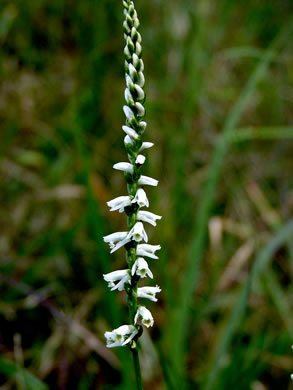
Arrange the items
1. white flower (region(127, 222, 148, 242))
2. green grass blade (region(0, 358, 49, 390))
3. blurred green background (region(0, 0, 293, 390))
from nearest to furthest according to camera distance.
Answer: white flower (region(127, 222, 148, 242))
green grass blade (region(0, 358, 49, 390))
blurred green background (region(0, 0, 293, 390))

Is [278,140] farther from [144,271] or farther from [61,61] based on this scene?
[144,271]

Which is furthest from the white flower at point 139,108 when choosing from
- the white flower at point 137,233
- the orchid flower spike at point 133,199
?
the white flower at point 137,233

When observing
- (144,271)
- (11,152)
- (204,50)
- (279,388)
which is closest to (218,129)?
(204,50)

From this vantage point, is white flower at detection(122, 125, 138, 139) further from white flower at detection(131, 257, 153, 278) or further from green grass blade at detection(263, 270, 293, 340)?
green grass blade at detection(263, 270, 293, 340)

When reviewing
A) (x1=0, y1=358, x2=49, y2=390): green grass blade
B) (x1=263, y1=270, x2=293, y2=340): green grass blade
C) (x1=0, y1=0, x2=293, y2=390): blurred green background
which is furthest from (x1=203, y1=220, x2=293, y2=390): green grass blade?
(x1=0, y1=358, x2=49, y2=390): green grass blade

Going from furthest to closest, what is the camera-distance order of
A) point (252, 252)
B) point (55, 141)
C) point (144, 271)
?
point (55, 141) → point (252, 252) → point (144, 271)

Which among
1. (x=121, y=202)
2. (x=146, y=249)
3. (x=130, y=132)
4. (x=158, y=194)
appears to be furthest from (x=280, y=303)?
(x=130, y=132)
